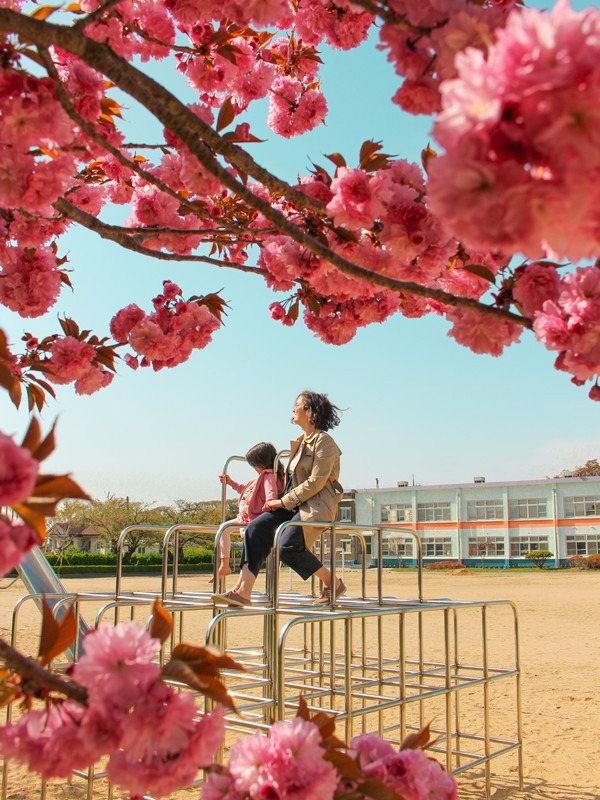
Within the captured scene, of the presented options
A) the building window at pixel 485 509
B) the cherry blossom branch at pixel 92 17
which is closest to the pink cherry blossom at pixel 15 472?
the cherry blossom branch at pixel 92 17

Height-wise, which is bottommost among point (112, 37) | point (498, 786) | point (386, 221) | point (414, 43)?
point (498, 786)

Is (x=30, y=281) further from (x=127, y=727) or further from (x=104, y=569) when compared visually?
(x=104, y=569)

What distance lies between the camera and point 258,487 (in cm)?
609

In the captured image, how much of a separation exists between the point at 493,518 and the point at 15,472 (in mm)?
50037

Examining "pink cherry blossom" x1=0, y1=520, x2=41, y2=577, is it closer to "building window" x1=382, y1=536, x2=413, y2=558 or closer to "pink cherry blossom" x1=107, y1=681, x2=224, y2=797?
"pink cherry blossom" x1=107, y1=681, x2=224, y2=797

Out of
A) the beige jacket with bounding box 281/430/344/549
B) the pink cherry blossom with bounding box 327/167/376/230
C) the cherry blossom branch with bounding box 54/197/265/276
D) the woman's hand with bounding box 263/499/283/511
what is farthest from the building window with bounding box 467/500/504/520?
the pink cherry blossom with bounding box 327/167/376/230

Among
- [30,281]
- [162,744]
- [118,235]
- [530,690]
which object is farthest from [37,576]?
[530,690]

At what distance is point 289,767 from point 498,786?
15.5ft

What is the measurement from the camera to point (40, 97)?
5.81ft

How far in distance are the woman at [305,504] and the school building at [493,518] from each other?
40.0 m

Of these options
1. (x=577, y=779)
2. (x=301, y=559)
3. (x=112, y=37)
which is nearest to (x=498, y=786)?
(x=577, y=779)

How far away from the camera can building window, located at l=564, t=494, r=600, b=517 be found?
45.4 metres

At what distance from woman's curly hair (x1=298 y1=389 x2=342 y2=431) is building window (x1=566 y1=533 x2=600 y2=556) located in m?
43.1

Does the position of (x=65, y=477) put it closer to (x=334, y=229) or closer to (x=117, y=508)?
(x=334, y=229)
